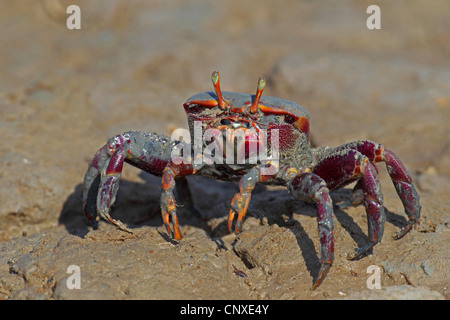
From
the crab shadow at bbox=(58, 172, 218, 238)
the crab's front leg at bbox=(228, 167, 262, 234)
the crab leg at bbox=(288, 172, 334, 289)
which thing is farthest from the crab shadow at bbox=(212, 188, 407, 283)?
the crab shadow at bbox=(58, 172, 218, 238)

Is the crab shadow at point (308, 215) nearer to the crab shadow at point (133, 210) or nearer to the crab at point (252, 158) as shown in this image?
the crab at point (252, 158)

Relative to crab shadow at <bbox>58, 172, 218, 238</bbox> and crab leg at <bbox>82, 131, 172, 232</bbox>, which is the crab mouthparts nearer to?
crab leg at <bbox>82, 131, 172, 232</bbox>

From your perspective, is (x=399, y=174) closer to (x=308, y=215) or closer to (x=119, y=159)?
(x=308, y=215)

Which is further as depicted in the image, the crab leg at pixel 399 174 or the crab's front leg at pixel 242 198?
the crab leg at pixel 399 174

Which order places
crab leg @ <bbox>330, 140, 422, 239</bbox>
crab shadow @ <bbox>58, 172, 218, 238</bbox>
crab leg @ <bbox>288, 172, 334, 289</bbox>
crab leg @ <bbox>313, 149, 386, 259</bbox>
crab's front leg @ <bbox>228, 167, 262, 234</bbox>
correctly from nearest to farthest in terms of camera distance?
crab leg @ <bbox>288, 172, 334, 289</bbox>, crab's front leg @ <bbox>228, 167, 262, 234</bbox>, crab leg @ <bbox>313, 149, 386, 259</bbox>, crab leg @ <bbox>330, 140, 422, 239</bbox>, crab shadow @ <bbox>58, 172, 218, 238</bbox>

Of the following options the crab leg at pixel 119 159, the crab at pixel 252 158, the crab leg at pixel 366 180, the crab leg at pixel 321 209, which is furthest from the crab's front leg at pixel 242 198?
the crab leg at pixel 119 159

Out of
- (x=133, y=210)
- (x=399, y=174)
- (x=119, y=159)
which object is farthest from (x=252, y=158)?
(x=133, y=210)
